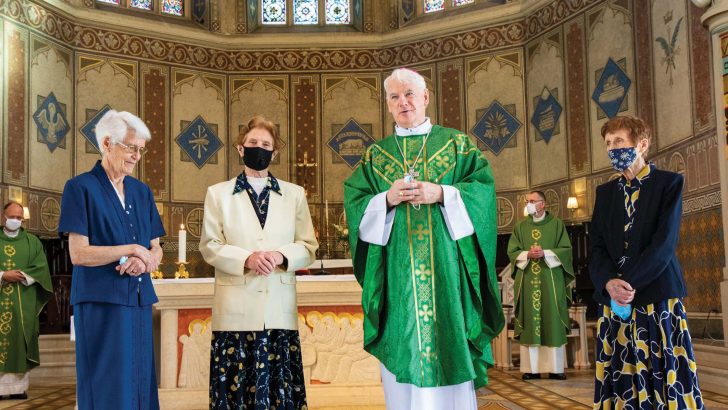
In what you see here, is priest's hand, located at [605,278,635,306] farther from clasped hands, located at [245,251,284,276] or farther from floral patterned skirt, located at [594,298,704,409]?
clasped hands, located at [245,251,284,276]

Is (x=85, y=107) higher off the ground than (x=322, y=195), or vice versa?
(x=85, y=107)

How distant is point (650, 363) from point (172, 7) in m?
14.2

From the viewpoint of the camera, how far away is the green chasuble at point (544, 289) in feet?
28.6

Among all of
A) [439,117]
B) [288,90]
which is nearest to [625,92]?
[439,117]

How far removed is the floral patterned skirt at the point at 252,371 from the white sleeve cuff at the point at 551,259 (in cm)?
508

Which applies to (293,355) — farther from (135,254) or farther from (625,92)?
(625,92)

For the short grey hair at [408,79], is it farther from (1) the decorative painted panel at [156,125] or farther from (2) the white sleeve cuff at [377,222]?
(1) the decorative painted panel at [156,125]

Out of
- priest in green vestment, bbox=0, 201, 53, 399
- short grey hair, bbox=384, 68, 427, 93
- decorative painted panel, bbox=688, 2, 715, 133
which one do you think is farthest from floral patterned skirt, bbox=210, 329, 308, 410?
decorative painted panel, bbox=688, 2, 715, 133

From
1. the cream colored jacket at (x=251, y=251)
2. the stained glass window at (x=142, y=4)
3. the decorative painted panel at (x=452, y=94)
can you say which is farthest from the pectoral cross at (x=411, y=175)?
the stained glass window at (x=142, y=4)

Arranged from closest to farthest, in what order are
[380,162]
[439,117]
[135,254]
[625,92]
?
1. [135,254]
2. [380,162]
3. [625,92]
4. [439,117]

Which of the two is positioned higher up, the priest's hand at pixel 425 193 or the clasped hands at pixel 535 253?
the priest's hand at pixel 425 193

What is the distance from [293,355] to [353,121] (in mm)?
11961

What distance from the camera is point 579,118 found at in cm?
1347

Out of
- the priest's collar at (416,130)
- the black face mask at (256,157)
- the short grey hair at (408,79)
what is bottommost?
the black face mask at (256,157)
